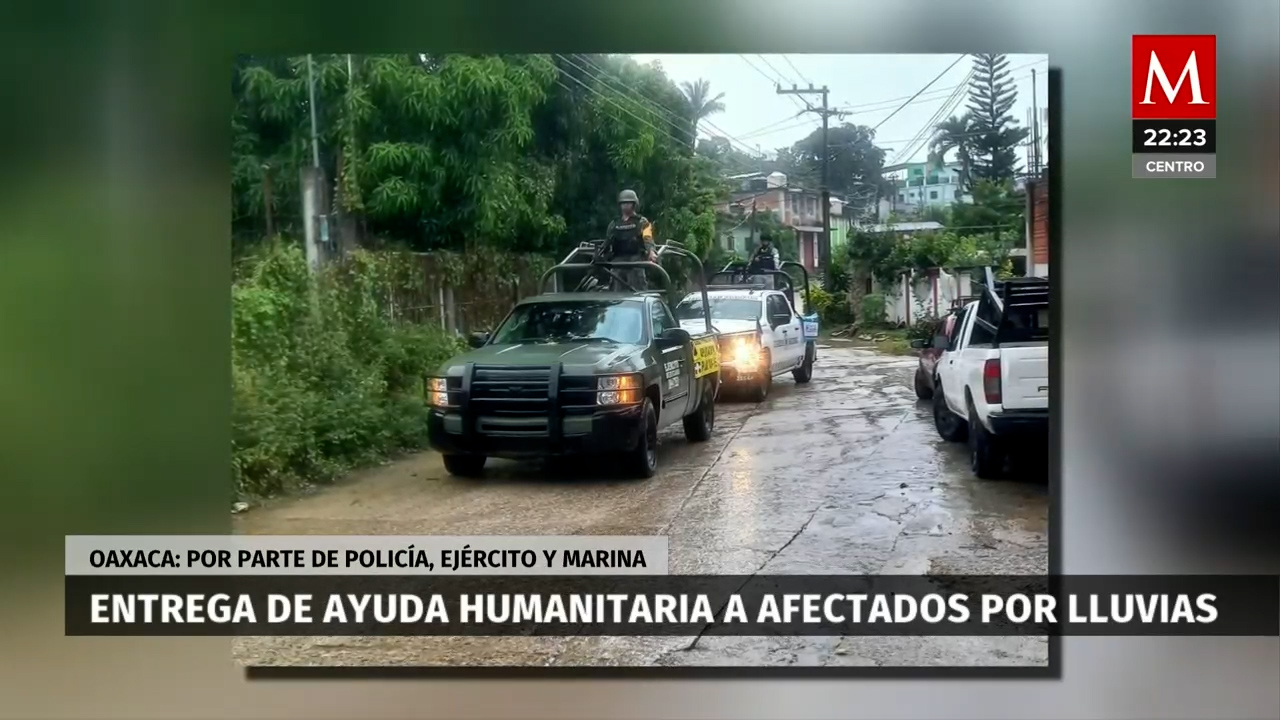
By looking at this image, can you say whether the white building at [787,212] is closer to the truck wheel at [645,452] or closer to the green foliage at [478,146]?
the green foliage at [478,146]

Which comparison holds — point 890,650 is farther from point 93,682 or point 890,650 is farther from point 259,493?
point 93,682

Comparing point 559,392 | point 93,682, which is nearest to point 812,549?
point 559,392

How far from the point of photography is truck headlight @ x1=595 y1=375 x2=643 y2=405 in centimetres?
342

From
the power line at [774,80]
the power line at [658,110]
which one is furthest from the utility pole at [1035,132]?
the power line at [658,110]

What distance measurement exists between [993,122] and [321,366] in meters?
2.50

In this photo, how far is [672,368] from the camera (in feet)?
11.5

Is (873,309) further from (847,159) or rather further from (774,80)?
(774,80)

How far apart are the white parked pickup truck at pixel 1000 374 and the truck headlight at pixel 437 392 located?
5.77ft

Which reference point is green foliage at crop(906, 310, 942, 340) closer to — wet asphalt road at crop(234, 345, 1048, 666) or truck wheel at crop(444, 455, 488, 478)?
wet asphalt road at crop(234, 345, 1048, 666)

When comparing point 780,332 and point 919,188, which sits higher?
point 919,188

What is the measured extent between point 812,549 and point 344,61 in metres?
2.38

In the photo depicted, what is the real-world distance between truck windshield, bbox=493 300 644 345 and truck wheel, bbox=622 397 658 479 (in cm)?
28

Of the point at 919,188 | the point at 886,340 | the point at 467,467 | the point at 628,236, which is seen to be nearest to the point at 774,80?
the point at 919,188

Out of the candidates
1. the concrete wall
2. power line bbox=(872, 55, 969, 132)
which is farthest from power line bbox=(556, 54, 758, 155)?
the concrete wall
